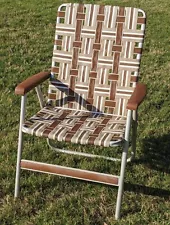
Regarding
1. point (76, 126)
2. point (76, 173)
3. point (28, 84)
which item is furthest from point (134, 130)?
point (28, 84)

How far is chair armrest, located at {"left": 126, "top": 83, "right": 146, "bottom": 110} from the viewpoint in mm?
3188

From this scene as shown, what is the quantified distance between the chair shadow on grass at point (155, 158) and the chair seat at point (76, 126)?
535 mm

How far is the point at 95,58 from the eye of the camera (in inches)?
157

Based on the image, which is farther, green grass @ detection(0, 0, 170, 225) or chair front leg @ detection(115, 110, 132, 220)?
green grass @ detection(0, 0, 170, 225)

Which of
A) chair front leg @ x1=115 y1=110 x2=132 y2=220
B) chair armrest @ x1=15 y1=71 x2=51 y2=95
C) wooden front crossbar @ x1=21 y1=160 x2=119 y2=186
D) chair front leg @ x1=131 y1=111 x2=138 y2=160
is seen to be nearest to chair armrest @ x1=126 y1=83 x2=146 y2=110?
chair front leg @ x1=115 y1=110 x2=132 y2=220

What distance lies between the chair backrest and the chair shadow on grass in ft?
1.87

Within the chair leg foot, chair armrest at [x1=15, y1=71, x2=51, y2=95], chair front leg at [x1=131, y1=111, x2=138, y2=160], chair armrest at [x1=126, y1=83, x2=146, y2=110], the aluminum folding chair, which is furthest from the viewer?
the aluminum folding chair

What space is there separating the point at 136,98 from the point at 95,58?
80 centimetres

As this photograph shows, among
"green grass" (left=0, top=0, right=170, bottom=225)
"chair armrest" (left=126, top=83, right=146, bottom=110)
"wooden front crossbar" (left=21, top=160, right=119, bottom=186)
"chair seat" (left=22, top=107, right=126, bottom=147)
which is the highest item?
"chair armrest" (left=126, top=83, right=146, bottom=110)

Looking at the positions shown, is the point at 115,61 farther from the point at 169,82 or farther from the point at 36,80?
the point at 169,82

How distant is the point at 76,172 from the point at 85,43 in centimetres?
112

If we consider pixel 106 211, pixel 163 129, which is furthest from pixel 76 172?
pixel 163 129

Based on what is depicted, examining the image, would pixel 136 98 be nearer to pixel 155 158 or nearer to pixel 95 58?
pixel 95 58

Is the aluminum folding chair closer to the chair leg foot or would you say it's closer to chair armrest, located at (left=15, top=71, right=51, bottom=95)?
chair armrest, located at (left=15, top=71, right=51, bottom=95)
